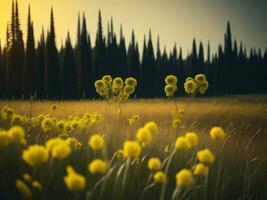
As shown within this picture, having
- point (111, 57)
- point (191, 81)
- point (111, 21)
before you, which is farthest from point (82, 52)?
point (191, 81)

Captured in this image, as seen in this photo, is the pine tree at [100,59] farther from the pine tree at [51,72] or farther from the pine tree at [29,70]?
the pine tree at [29,70]

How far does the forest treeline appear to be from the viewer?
3353cm

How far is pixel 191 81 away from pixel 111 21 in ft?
152

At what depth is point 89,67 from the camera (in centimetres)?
3638

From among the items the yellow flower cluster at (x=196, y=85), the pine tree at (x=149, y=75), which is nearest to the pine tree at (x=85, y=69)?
the pine tree at (x=149, y=75)

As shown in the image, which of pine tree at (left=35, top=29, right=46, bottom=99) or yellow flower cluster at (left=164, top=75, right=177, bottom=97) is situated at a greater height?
pine tree at (left=35, top=29, right=46, bottom=99)

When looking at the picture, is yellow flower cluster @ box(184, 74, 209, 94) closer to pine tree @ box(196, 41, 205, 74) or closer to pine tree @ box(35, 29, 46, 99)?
pine tree @ box(35, 29, 46, 99)

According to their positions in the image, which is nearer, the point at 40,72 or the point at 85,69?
the point at 85,69

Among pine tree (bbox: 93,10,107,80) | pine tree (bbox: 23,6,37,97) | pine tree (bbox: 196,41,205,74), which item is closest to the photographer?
pine tree (bbox: 23,6,37,97)

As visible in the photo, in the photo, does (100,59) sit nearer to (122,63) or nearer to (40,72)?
(122,63)

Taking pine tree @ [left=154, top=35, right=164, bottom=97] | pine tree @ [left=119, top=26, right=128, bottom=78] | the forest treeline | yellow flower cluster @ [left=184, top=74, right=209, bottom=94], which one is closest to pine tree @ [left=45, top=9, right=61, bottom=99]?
the forest treeline

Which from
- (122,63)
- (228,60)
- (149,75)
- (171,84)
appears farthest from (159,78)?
(171,84)

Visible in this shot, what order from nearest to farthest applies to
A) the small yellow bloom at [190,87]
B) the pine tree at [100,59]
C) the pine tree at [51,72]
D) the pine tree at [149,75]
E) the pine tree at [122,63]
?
the small yellow bloom at [190,87] < the pine tree at [51,72] < the pine tree at [100,59] < the pine tree at [122,63] < the pine tree at [149,75]

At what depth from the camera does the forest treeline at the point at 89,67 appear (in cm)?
3353
